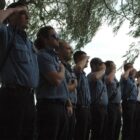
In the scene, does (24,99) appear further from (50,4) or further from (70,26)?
(50,4)

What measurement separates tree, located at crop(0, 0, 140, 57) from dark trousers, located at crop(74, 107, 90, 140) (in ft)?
8.46

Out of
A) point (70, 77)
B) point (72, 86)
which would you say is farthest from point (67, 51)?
point (72, 86)

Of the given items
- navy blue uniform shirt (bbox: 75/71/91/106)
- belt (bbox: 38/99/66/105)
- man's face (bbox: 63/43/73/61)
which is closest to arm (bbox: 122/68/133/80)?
navy blue uniform shirt (bbox: 75/71/91/106)

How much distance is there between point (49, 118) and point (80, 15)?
4.30 m

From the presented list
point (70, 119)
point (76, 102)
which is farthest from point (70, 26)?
point (70, 119)

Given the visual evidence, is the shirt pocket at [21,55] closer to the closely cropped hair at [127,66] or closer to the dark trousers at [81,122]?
the dark trousers at [81,122]

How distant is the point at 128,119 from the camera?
10766 mm

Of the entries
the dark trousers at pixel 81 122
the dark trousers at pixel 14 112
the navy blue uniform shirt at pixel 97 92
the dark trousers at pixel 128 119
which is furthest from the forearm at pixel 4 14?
the dark trousers at pixel 128 119

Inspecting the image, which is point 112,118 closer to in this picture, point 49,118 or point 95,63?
point 95,63

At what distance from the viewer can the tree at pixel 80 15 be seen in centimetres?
1078

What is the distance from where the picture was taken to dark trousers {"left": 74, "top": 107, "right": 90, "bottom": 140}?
27.6 ft

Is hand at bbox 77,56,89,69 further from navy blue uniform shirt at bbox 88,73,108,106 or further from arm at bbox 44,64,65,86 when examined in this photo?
arm at bbox 44,64,65,86

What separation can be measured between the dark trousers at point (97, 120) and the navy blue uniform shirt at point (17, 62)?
3.38 m

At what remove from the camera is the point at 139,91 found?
1112cm
